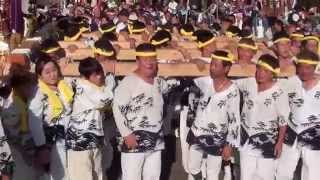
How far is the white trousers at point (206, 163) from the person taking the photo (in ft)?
25.6

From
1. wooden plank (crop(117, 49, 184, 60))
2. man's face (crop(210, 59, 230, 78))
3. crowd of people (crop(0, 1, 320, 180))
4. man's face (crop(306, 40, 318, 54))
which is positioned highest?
man's face (crop(306, 40, 318, 54))

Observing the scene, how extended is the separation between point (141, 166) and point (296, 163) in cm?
187

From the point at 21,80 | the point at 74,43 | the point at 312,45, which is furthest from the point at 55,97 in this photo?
the point at 312,45

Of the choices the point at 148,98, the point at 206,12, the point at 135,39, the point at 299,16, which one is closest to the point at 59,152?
the point at 148,98

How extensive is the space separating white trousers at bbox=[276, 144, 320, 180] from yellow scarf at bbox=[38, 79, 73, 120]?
2624 mm

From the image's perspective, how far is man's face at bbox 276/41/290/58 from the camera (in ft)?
29.5

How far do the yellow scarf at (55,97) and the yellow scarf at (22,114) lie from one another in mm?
298

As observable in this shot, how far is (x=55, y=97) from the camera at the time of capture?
6.86m

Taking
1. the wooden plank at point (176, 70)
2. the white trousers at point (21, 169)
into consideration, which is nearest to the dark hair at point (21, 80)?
the white trousers at point (21, 169)

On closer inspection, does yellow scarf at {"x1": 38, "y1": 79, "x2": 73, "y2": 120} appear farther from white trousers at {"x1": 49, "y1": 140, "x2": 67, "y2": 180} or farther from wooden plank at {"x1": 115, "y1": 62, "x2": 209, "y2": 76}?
wooden plank at {"x1": 115, "y1": 62, "x2": 209, "y2": 76}

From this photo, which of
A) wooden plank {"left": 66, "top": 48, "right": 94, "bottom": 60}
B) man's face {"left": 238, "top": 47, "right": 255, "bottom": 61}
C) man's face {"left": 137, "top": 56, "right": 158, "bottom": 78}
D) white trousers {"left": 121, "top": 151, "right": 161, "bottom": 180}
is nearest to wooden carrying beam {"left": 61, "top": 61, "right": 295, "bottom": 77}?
man's face {"left": 238, "top": 47, "right": 255, "bottom": 61}

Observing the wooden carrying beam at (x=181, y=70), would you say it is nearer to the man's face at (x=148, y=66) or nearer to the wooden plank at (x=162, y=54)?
the man's face at (x=148, y=66)

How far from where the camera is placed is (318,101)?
24.7ft

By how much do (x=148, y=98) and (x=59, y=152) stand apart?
1.08 metres
